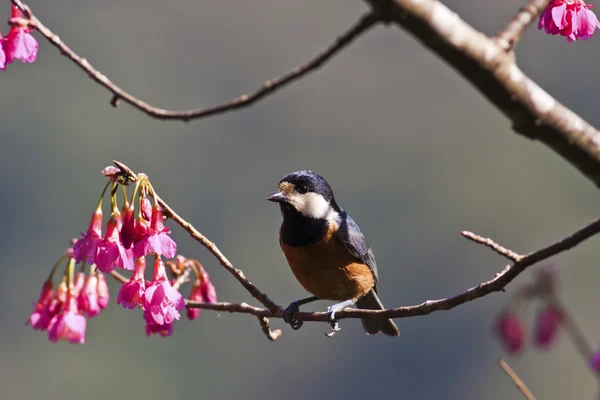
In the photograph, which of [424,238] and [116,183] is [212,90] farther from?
[116,183]

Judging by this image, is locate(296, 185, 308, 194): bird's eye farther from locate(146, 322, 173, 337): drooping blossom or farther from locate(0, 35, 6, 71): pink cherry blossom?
locate(0, 35, 6, 71): pink cherry blossom

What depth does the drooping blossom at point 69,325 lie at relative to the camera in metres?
3.07

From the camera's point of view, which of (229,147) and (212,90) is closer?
(229,147)

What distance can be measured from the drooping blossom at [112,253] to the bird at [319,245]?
146cm

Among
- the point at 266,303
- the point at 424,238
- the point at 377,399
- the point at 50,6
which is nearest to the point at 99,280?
the point at 266,303

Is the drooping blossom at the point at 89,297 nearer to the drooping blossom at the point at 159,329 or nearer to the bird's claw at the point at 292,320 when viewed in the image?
the drooping blossom at the point at 159,329

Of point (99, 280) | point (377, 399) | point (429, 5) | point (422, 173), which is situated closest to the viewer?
point (429, 5)

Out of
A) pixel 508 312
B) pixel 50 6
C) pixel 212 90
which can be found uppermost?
pixel 50 6

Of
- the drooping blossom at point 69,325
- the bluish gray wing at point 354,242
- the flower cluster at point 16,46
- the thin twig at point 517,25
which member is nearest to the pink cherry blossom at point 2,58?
the flower cluster at point 16,46

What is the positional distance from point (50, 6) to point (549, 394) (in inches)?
2162

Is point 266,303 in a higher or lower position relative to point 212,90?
lower

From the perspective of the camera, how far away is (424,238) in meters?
56.0

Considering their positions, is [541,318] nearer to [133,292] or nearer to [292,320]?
[133,292]

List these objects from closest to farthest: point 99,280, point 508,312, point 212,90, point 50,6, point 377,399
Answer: point 508,312 < point 99,280 < point 377,399 < point 212,90 < point 50,6
